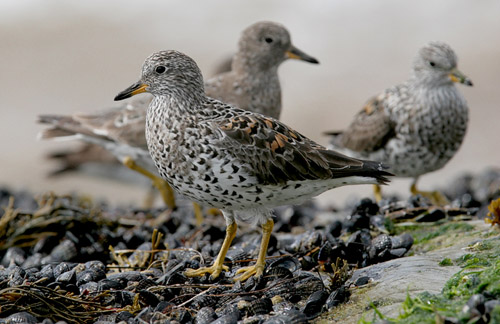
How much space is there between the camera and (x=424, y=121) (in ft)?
27.2

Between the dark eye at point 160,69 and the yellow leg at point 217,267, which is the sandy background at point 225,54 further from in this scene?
the dark eye at point 160,69

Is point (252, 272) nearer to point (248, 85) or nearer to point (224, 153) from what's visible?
point (224, 153)

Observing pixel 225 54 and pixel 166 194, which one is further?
pixel 225 54

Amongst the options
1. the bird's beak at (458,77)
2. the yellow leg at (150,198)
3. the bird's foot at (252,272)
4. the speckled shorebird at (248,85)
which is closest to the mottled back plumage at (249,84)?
the speckled shorebird at (248,85)

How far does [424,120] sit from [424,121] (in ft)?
0.04

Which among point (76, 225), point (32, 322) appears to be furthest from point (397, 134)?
point (32, 322)

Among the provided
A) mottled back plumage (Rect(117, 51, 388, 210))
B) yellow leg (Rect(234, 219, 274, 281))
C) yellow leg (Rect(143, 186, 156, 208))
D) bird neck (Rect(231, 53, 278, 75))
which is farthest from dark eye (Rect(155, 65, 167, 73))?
yellow leg (Rect(143, 186, 156, 208))

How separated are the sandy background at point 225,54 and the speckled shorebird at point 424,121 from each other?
4.22 meters

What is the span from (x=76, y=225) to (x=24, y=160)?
873 centimetres

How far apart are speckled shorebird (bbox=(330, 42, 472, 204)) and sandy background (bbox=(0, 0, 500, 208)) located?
4222 mm

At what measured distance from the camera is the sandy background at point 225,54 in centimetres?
1486

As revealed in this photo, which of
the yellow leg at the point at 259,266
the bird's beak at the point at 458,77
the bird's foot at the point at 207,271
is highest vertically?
the bird's beak at the point at 458,77

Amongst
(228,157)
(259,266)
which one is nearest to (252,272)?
(259,266)

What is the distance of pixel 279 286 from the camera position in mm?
4953
